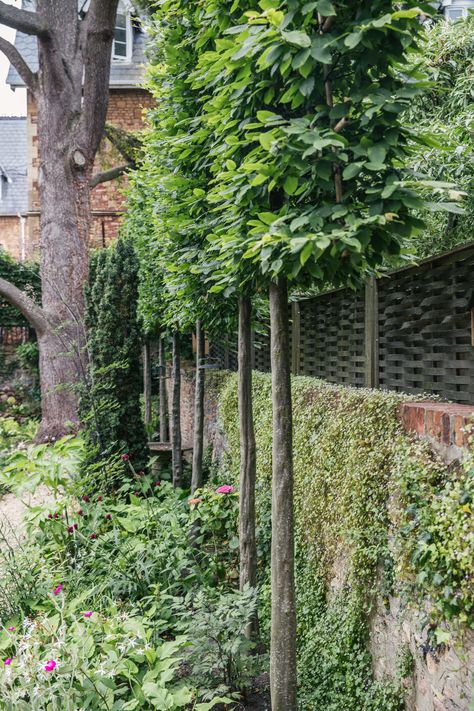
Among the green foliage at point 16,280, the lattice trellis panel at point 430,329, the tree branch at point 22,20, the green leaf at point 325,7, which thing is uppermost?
the tree branch at point 22,20

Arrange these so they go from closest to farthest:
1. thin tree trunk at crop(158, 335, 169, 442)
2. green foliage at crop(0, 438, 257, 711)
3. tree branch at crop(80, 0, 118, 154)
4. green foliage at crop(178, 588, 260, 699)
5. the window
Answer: green foliage at crop(0, 438, 257, 711)
green foliage at crop(178, 588, 260, 699)
the window
tree branch at crop(80, 0, 118, 154)
thin tree trunk at crop(158, 335, 169, 442)

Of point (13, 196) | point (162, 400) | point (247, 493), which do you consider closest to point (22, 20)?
point (162, 400)

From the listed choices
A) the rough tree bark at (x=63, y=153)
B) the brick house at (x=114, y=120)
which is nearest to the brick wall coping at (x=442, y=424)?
the rough tree bark at (x=63, y=153)

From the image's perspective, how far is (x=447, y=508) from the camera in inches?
93.1

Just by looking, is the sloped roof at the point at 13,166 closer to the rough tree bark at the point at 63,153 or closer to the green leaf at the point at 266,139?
the rough tree bark at the point at 63,153

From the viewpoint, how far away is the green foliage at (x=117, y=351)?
8242 millimetres

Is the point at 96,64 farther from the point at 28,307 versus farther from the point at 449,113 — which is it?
the point at 449,113

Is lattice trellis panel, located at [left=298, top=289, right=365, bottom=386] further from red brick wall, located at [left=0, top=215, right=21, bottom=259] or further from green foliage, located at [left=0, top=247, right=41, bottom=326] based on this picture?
red brick wall, located at [left=0, top=215, right=21, bottom=259]

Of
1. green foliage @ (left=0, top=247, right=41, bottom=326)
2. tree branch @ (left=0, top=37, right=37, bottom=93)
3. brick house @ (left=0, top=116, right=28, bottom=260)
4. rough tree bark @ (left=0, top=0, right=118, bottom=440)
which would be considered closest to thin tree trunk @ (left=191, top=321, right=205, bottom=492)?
rough tree bark @ (left=0, top=0, right=118, bottom=440)

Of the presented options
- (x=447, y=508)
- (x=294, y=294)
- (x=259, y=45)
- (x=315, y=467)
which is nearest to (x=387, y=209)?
(x=259, y=45)

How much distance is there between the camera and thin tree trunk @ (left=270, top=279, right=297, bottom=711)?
326 cm

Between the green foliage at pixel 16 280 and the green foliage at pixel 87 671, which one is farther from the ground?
the green foliage at pixel 16 280

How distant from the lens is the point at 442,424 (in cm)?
265

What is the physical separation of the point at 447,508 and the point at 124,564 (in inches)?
116
